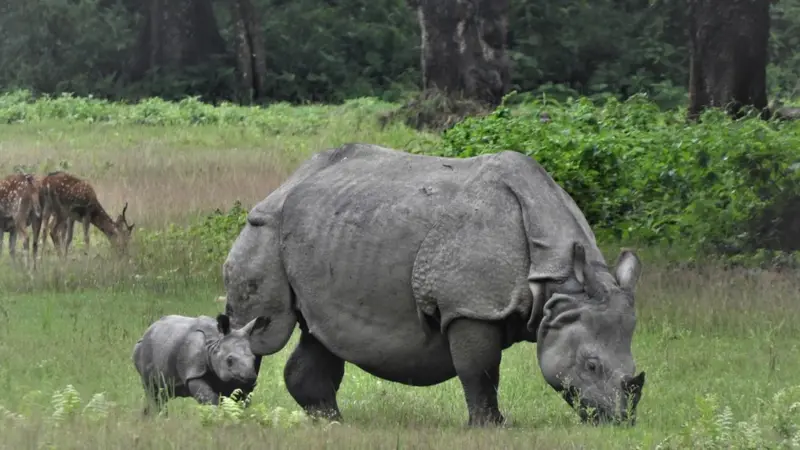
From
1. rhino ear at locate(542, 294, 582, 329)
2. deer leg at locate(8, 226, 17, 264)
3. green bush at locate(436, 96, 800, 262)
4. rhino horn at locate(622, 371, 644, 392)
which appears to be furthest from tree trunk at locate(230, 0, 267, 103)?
rhino horn at locate(622, 371, 644, 392)

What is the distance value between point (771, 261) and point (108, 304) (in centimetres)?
621

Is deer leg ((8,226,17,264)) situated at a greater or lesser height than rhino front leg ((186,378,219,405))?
lesser

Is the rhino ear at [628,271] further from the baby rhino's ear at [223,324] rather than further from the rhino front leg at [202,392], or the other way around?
the rhino front leg at [202,392]

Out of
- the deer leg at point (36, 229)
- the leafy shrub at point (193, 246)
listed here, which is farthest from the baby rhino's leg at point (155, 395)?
the deer leg at point (36, 229)

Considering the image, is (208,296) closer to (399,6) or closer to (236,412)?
(236,412)

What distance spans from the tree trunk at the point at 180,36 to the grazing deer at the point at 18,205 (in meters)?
28.0

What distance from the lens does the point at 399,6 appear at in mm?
49531

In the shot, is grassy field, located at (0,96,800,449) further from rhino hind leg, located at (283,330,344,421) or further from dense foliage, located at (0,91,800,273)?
dense foliage, located at (0,91,800,273)

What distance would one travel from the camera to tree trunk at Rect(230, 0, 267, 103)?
147 ft

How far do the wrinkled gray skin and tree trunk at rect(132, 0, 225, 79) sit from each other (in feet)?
118

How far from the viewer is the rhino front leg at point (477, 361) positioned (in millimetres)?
9039

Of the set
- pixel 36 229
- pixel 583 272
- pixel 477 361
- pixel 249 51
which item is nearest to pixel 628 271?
pixel 583 272

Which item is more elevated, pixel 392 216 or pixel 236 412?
pixel 392 216

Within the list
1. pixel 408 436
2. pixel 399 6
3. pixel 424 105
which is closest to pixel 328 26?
pixel 399 6
